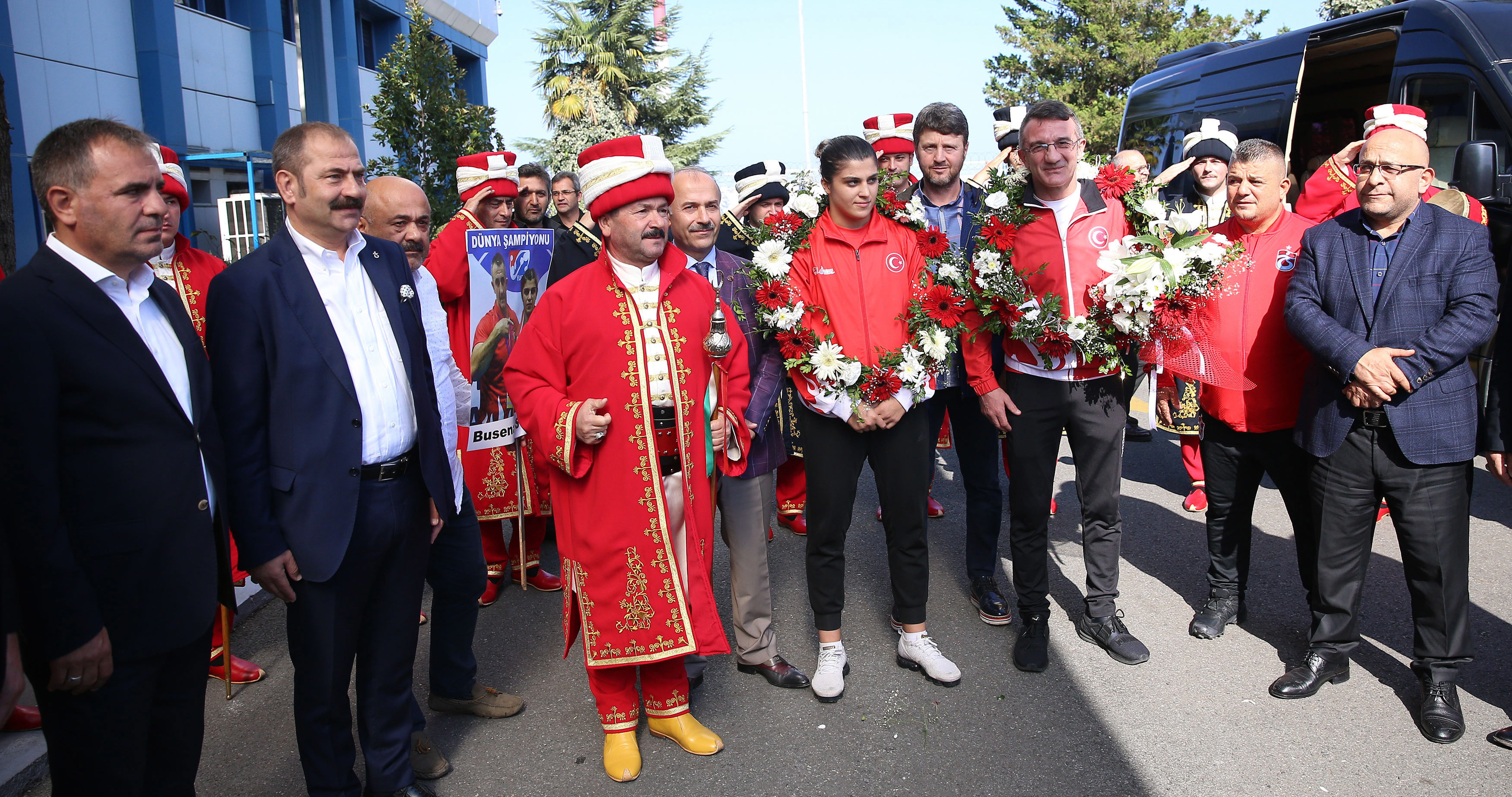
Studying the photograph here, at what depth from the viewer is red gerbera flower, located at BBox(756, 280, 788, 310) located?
12.2 feet

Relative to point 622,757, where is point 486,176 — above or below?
above

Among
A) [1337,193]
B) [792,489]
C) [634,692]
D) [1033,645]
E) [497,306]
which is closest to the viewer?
[634,692]

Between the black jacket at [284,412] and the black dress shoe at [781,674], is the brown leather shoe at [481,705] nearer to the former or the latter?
the black dress shoe at [781,674]

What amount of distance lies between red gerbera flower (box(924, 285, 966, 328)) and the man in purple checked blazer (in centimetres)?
63

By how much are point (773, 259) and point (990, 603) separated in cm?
203

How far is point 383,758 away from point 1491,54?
7154 mm

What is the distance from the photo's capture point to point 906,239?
3.88 m

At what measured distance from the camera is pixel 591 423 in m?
3.20

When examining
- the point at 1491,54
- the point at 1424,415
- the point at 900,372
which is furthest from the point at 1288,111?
the point at 900,372

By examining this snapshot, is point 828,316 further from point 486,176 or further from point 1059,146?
point 486,176

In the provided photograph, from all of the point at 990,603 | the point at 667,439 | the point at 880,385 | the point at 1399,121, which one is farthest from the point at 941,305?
the point at 1399,121

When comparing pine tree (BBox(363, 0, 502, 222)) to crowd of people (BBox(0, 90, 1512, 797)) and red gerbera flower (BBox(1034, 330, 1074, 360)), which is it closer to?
crowd of people (BBox(0, 90, 1512, 797))

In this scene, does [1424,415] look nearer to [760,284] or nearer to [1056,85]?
[760,284]

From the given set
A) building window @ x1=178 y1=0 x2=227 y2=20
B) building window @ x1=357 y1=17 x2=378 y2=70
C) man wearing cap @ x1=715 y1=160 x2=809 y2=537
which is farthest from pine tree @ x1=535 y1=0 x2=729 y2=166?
man wearing cap @ x1=715 y1=160 x2=809 y2=537
